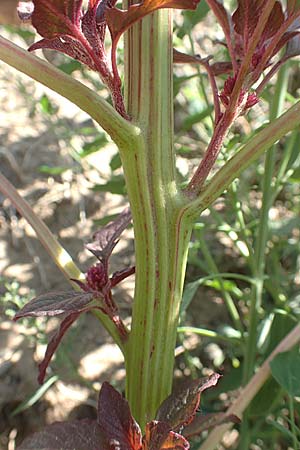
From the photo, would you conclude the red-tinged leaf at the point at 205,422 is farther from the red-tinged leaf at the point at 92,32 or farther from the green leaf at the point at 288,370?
the red-tinged leaf at the point at 92,32

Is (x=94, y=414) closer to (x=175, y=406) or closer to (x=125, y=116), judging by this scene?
(x=175, y=406)

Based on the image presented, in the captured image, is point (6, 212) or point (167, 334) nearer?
point (167, 334)

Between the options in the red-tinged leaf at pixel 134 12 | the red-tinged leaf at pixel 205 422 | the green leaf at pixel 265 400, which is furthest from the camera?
the green leaf at pixel 265 400

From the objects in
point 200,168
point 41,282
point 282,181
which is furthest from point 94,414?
point 200,168

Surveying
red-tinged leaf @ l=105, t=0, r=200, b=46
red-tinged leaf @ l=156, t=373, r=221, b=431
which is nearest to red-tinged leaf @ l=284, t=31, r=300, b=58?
red-tinged leaf @ l=105, t=0, r=200, b=46

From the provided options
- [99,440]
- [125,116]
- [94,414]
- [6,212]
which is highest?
[125,116]

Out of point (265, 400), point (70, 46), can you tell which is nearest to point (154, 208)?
point (70, 46)

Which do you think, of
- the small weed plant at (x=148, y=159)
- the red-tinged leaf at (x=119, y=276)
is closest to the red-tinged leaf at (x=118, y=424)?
the small weed plant at (x=148, y=159)

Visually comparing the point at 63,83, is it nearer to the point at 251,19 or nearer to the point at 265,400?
the point at 251,19
